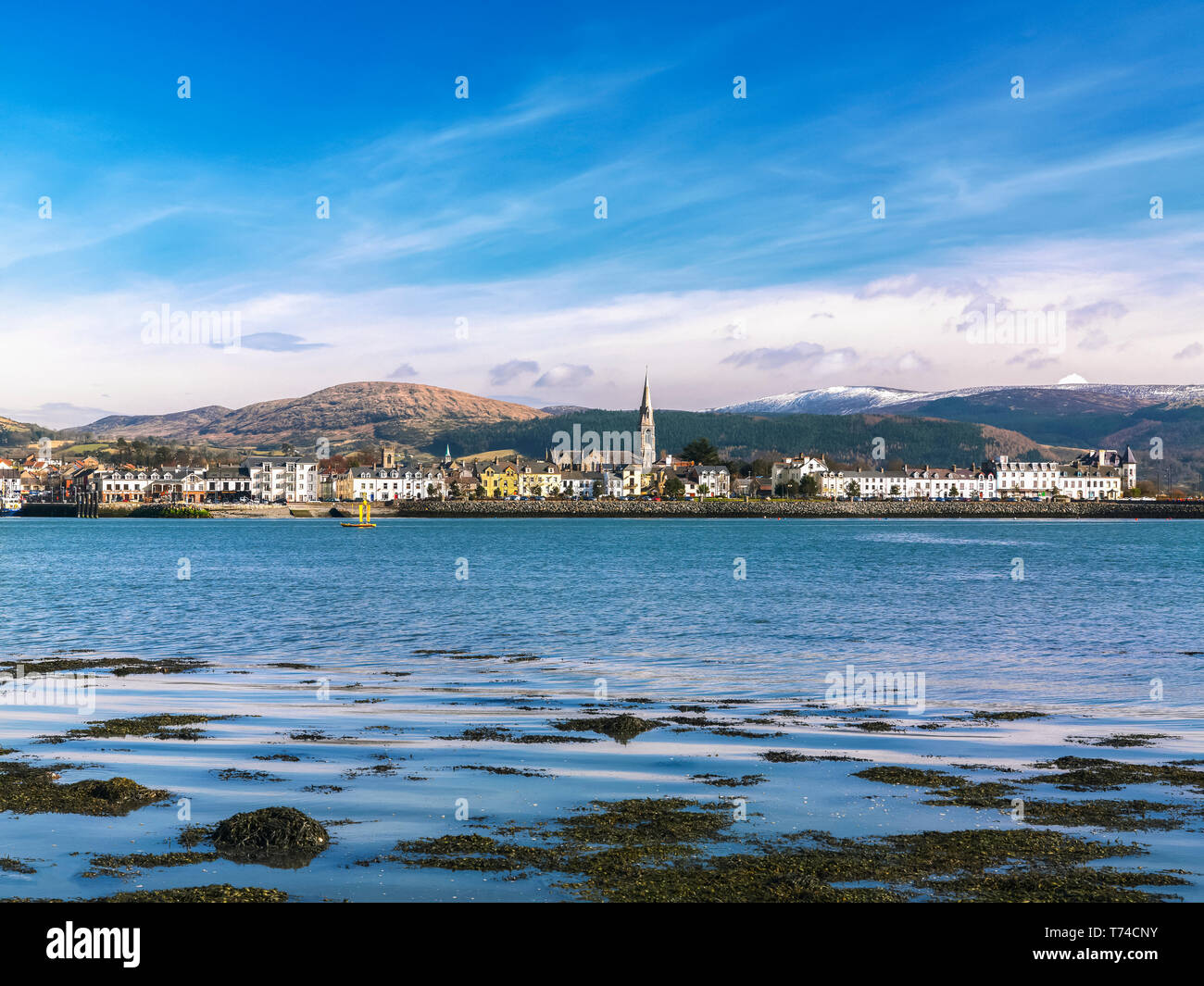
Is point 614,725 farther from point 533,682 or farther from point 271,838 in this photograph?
point 271,838

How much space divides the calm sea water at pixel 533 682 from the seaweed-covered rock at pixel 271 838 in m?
0.26

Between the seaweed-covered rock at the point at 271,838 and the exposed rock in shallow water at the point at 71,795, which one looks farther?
the exposed rock in shallow water at the point at 71,795

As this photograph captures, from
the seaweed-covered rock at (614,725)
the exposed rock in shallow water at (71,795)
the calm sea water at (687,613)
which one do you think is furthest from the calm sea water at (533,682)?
the seaweed-covered rock at (614,725)

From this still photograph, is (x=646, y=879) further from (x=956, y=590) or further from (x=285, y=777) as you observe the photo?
(x=956, y=590)

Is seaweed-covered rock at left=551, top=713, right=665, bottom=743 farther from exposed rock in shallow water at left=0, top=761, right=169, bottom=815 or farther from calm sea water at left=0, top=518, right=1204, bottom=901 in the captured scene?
exposed rock in shallow water at left=0, top=761, right=169, bottom=815

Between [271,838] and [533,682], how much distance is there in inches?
479

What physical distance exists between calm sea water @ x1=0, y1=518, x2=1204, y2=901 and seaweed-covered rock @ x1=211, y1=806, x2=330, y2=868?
26cm

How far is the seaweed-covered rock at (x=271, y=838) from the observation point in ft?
30.5

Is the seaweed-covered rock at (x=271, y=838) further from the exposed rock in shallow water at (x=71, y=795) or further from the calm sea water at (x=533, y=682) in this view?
the exposed rock in shallow water at (x=71, y=795)

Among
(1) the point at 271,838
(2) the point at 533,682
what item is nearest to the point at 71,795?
(1) the point at 271,838

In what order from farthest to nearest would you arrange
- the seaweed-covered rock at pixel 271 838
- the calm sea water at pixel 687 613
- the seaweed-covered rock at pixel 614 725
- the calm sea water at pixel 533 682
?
1. the calm sea water at pixel 687 613
2. the seaweed-covered rock at pixel 614 725
3. the calm sea water at pixel 533 682
4. the seaweed-covered rock at pixel 271 838
